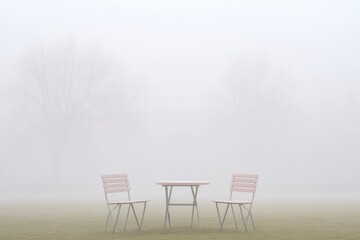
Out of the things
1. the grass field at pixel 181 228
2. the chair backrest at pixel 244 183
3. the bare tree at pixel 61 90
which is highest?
the bare tree at pixel 61 90

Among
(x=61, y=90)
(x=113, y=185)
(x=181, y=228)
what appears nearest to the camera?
(x=113, y=185)

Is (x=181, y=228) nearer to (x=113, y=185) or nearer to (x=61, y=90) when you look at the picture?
(x=113, y=185)

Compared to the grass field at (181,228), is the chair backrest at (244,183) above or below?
above

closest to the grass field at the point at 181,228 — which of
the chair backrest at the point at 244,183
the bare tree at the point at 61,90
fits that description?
the chair backrest at the point at 244,183

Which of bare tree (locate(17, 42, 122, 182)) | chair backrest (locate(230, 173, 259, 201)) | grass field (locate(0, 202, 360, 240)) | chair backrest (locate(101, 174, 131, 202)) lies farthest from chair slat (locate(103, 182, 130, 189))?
bare tree (locate(17, 42, 122, 182))

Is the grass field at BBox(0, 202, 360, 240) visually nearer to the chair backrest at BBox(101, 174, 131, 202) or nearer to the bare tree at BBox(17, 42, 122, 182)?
the chair backrest at BBox(101, 174, 131, 202)

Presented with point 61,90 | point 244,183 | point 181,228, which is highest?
point 61,90

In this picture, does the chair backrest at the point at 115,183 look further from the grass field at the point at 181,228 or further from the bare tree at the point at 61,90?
the bare tree at the point at 61,90

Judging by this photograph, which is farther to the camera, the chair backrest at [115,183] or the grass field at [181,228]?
the chair backrest at [115,183]

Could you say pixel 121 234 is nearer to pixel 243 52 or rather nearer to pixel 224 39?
pixel 243 52

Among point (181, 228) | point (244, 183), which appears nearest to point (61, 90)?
point (181, 228)

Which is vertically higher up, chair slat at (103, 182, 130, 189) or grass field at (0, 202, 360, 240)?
chair slat at (103, 182, 130, 189)

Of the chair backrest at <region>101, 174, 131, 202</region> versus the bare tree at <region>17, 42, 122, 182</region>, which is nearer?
the chair backrest at <region>101, 174, 131, 202</region>

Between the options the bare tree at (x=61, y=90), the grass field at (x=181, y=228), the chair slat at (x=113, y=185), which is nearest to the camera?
the grass field at (x=181, y=228)
